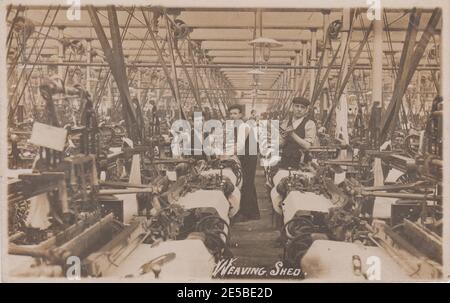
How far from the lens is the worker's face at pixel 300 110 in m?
3.12

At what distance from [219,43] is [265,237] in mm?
1112

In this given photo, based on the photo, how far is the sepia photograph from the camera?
300 centimetres

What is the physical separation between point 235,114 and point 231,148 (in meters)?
0.19

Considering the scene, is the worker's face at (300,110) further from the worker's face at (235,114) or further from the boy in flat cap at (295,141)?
the worker's face at (235,114)

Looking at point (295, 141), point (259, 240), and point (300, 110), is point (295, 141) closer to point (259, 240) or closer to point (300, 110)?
point (300, 110)

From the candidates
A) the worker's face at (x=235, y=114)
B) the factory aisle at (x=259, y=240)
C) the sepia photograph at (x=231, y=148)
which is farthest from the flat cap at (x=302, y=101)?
the factory aisle at (x=259, y=240)

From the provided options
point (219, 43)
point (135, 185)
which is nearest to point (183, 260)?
point (135, 185)

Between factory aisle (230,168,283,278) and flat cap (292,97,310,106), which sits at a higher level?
flat cap (292,97,310,106)

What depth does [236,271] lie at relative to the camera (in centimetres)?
301

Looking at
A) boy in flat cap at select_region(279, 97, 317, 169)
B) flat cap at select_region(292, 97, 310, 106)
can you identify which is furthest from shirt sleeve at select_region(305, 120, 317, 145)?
flat cap at select_region(292, 97, 310, 106)

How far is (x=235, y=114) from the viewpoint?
312 cm

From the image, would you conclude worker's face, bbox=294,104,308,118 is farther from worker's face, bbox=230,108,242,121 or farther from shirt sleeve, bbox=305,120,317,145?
worker's face, bbox=230,108,242,121

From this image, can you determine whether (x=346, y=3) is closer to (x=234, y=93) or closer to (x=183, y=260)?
(x=234, y=93)

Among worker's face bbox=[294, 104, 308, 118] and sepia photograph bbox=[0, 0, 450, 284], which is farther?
worker's face bbox=[294, 104, 308, 118]
